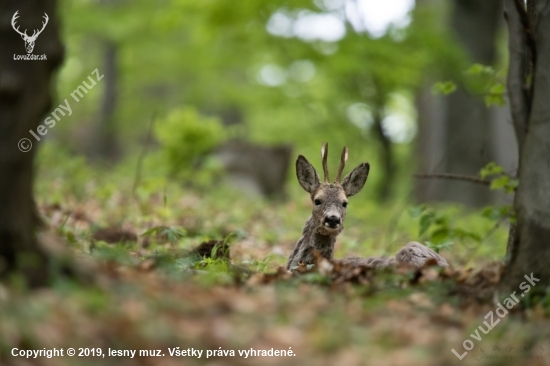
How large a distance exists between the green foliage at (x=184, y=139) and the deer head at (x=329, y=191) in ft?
21.0

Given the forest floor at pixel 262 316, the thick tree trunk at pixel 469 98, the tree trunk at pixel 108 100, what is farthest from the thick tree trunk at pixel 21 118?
the tree trunk at pixel 108 100

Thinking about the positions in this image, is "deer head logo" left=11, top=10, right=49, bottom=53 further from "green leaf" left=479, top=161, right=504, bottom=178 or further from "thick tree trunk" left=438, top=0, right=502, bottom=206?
"thick tree trunk" left=438, top=0, right=502, bottom=206

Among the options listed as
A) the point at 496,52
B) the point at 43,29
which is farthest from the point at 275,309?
the point at 496,52

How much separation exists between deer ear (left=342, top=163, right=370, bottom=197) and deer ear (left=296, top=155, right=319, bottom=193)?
0.88 ft

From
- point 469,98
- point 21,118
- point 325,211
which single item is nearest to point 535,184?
point 325,211

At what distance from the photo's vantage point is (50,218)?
7812 millimetres

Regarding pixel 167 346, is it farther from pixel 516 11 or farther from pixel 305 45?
pixel 305 45

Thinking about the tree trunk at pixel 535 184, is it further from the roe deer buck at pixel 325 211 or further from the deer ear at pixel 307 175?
the deer ear at pixel 307 175

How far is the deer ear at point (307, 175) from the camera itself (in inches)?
258

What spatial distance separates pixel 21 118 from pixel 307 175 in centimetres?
328

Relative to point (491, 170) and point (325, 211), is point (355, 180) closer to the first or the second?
point (325, 211)

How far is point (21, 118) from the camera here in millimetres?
3789

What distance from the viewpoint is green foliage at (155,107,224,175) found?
12727 millimetres

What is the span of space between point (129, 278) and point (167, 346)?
0.74 m
